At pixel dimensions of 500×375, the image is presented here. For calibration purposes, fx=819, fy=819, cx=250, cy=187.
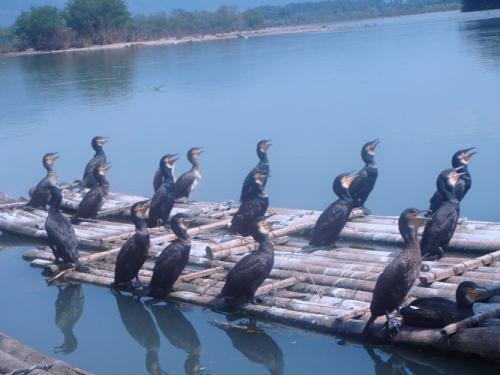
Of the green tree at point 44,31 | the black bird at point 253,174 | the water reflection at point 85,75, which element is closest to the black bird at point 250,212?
the black bird at point 253,174

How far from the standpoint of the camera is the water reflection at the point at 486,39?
28.6 meters

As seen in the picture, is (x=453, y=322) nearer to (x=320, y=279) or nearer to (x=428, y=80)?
(x=320, y=279)

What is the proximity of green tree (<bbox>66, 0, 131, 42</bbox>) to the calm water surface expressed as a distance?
2426 cm

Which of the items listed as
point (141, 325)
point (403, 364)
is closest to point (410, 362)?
point (403, 364)

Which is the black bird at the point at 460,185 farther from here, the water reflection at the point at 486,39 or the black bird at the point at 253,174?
the water reflection at the point at 486,39

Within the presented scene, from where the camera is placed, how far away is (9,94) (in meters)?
32.4

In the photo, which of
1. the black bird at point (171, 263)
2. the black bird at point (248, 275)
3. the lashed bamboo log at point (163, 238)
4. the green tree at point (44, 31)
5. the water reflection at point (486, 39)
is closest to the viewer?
the black bird at point (248, 275)

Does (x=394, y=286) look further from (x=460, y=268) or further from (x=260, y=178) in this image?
(x=260, y=178)

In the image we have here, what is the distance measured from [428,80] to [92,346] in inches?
731

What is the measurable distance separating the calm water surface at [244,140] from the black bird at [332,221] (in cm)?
200

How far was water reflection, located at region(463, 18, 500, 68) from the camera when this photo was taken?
93.7ft

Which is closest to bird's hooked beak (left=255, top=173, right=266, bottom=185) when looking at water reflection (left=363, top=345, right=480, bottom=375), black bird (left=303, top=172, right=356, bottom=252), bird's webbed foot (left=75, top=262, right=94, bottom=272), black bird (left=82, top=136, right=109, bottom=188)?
black bird (left=303, top=172, right=356, bottom=252)

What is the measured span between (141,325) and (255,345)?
1.67 m

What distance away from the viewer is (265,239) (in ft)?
28.2
